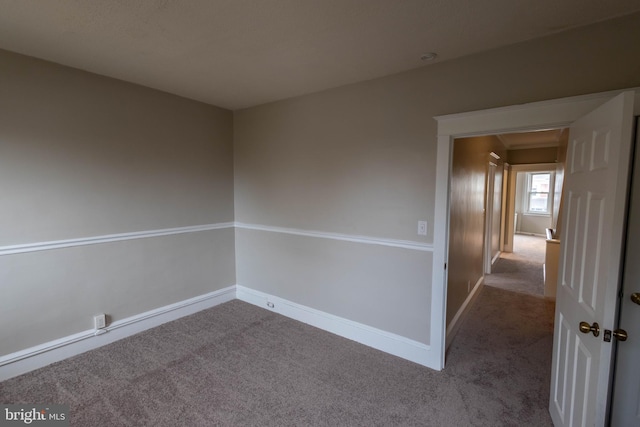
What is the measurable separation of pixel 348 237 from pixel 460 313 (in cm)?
165

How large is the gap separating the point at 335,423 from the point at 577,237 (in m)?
1.83

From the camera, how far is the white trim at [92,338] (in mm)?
2393

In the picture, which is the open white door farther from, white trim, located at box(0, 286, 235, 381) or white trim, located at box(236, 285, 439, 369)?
white trim, located at box(0, 286, 235, 381)

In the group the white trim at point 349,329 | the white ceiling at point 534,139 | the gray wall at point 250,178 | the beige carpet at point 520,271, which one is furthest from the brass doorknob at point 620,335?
the white ceiling at point 534,139

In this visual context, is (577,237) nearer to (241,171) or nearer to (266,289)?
(266,289)

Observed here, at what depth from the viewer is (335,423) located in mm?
1965

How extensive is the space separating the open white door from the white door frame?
0.55 ft

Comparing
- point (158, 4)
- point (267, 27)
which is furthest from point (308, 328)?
point (158, 4)

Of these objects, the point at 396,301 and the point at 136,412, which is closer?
the point at 136,412

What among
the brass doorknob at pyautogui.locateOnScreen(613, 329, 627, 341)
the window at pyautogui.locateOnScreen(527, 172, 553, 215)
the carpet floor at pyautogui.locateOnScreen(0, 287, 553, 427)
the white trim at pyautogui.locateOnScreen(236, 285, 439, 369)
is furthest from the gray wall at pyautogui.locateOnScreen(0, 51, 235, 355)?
the window at pyautogui.locateOnScreen(527, 172, 553, 215)

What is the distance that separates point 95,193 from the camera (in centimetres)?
276

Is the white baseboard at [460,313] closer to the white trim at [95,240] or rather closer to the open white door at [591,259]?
the open white door at [591,259]

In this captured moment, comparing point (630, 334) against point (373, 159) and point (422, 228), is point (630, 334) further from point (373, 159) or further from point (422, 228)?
point (373, 159)

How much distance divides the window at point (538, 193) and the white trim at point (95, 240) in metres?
9.93
